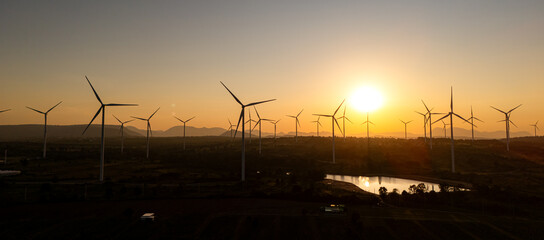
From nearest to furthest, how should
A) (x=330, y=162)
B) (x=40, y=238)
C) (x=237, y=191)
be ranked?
1. (x=40, y=238)
2. (x=237, y=191)
3. (x=330, y=162)

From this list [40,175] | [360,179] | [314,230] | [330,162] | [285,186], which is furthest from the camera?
[330,162]

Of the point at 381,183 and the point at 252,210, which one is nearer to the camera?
the point at 252,210

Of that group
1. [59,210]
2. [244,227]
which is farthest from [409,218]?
[59,210]

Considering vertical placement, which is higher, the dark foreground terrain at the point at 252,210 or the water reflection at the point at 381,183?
the dark foreground terrain at the point at 252,210

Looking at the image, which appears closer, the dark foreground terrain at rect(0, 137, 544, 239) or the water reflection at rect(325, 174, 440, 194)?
the dark foreground terrain at rect(0, 137, 544, 239)

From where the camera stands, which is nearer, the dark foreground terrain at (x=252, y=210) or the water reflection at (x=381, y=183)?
the dark foreground terrain at (x=252, y=210)

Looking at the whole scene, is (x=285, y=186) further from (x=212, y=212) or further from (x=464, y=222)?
(x=464, y=222)

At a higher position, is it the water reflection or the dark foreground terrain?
the dark foreground terrain

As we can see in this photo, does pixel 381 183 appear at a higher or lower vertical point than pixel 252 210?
lower
